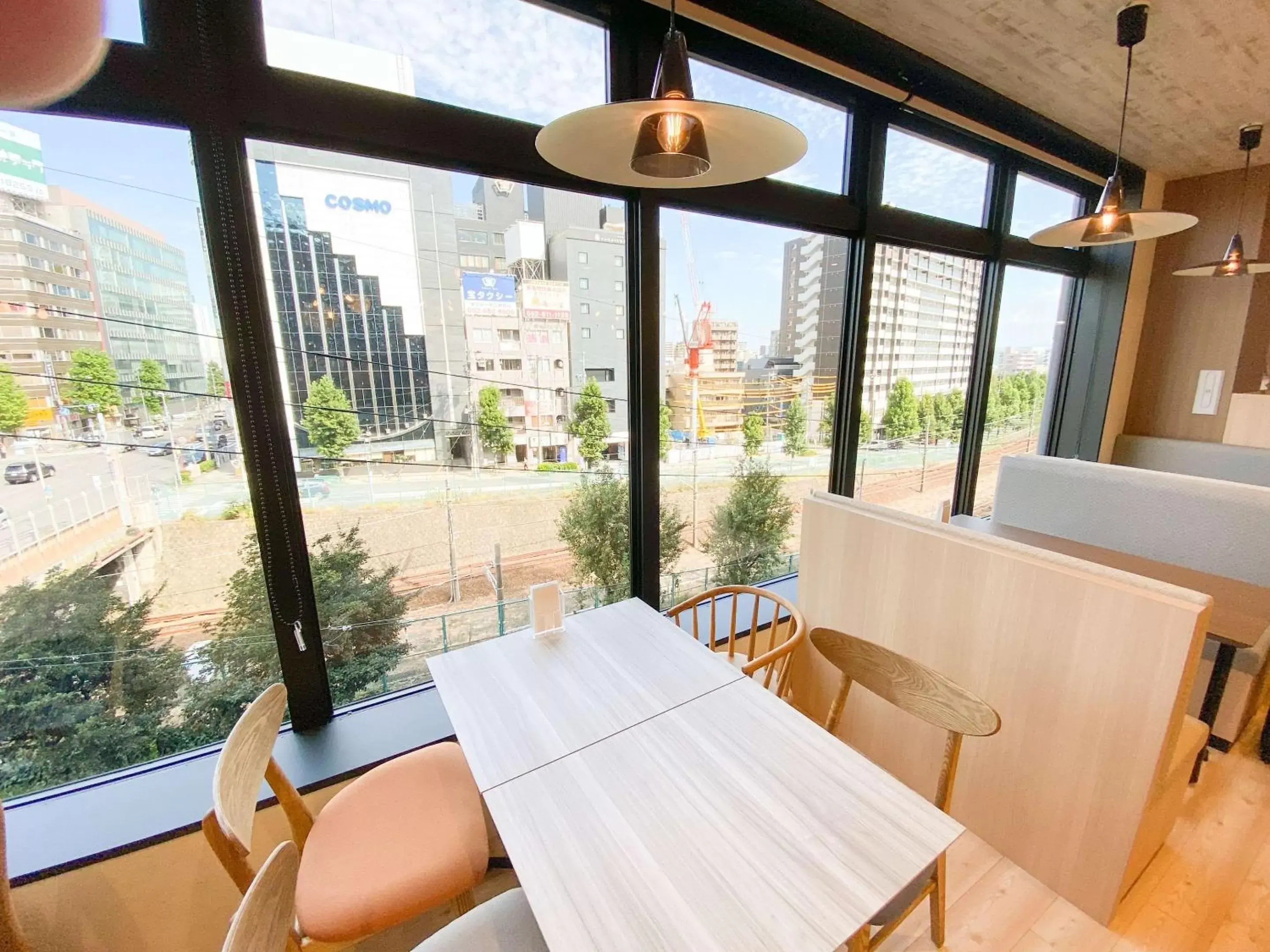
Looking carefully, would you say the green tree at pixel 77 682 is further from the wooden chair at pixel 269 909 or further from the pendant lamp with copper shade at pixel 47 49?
the pendant lamp with copper shade at pixel 47 49

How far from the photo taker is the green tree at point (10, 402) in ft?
3.51

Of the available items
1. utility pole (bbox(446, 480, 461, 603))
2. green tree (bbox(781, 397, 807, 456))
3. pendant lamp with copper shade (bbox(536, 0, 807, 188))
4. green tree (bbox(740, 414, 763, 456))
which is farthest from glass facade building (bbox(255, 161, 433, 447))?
green tree (bbox(781, 397, 807, 456))

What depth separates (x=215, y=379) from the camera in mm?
1266

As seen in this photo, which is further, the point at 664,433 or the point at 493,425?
the point at 664,433

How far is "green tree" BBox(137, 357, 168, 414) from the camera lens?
47.3 inches

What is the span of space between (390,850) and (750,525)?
5.89ft

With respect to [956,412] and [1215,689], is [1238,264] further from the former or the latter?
[1215,689]

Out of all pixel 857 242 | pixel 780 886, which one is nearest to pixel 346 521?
pixel 780 886

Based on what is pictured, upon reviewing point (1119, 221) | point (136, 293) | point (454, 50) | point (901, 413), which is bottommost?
point (901, 413)

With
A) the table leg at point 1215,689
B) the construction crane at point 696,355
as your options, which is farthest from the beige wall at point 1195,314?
the construction crane at point 696,355

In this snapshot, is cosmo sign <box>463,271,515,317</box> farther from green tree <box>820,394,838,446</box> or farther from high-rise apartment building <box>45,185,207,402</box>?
green tree <box>820,394,838,446</box>

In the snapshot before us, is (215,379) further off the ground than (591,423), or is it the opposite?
(215,379)

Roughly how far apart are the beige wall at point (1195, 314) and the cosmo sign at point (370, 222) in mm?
5036

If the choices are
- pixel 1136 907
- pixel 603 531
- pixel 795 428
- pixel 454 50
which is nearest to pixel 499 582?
pixel 603 531
